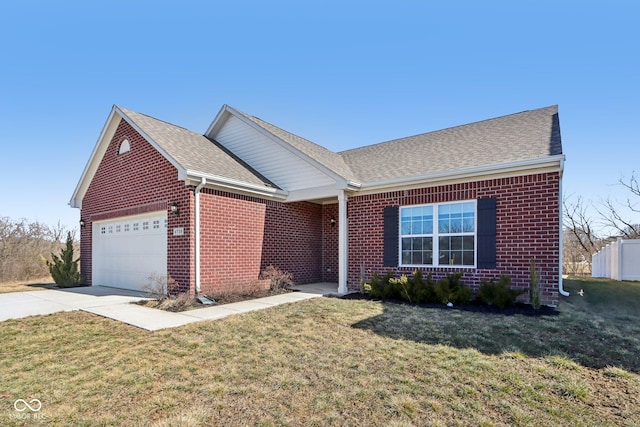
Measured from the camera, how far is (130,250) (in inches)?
426

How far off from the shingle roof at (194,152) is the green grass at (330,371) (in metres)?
4.65

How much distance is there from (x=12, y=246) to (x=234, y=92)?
49.0 feet

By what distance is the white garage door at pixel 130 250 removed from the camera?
979cm

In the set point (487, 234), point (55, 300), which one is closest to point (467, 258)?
point (487, 234)

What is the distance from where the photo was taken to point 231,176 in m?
9.73

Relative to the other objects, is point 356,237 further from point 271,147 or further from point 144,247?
point 144,247

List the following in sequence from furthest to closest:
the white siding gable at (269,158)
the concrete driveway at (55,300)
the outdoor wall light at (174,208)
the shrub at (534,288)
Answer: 1. the white siding gable at (269,158)
2. the outdoor wall light at (174,208)
3. the concrete driveway at (55,300)
4. the shrub at (534,288)

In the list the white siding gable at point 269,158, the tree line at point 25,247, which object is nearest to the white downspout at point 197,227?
the white siding gable at point 269,158

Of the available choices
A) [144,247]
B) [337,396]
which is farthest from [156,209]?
[337,396]

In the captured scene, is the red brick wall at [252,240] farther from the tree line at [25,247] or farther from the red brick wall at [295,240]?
the tree line at [25,247]

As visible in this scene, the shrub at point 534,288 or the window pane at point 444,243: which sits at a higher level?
the window pane at point 444,243

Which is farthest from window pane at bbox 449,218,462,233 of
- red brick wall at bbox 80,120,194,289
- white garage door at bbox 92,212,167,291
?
white garage door at bbox 92,212,167,291

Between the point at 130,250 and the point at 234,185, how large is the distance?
4575 millimetres

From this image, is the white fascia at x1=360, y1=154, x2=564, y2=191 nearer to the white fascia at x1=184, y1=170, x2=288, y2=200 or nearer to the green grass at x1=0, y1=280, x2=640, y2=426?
the white fascia at x1=184, y1=170, x2=288, y2=200
